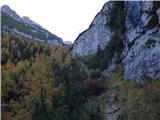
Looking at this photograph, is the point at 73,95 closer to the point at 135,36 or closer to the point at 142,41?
the point at 135,36

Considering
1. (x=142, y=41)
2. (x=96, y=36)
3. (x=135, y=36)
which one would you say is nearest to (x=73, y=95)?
(x=135, y=36)

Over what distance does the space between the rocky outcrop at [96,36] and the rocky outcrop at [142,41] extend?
60.4 ft

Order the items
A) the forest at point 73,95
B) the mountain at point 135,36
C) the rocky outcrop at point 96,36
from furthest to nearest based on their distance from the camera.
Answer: the rocky outcrop at point 96,36, the mountain at point 135,36, the forest at point 73,95

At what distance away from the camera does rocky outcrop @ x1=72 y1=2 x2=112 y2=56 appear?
3059 inches

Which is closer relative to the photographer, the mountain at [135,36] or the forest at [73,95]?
the forest at [73,95]

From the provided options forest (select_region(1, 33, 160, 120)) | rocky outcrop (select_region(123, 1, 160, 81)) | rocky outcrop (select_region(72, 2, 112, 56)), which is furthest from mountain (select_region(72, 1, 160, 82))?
forest (select_region(1, 33, 160, 120))

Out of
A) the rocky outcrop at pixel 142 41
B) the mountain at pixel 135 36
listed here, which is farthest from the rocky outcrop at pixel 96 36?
the rocky outcrop at pixel 142 41

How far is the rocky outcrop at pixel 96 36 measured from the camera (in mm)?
77688

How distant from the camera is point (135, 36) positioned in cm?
5397

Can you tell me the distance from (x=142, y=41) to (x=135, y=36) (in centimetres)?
396

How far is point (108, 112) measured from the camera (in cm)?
4994

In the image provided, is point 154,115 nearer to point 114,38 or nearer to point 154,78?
point 154,78

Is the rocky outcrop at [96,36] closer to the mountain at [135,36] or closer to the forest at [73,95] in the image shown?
the mountain at [135,36]

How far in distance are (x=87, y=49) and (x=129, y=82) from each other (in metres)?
44.1
